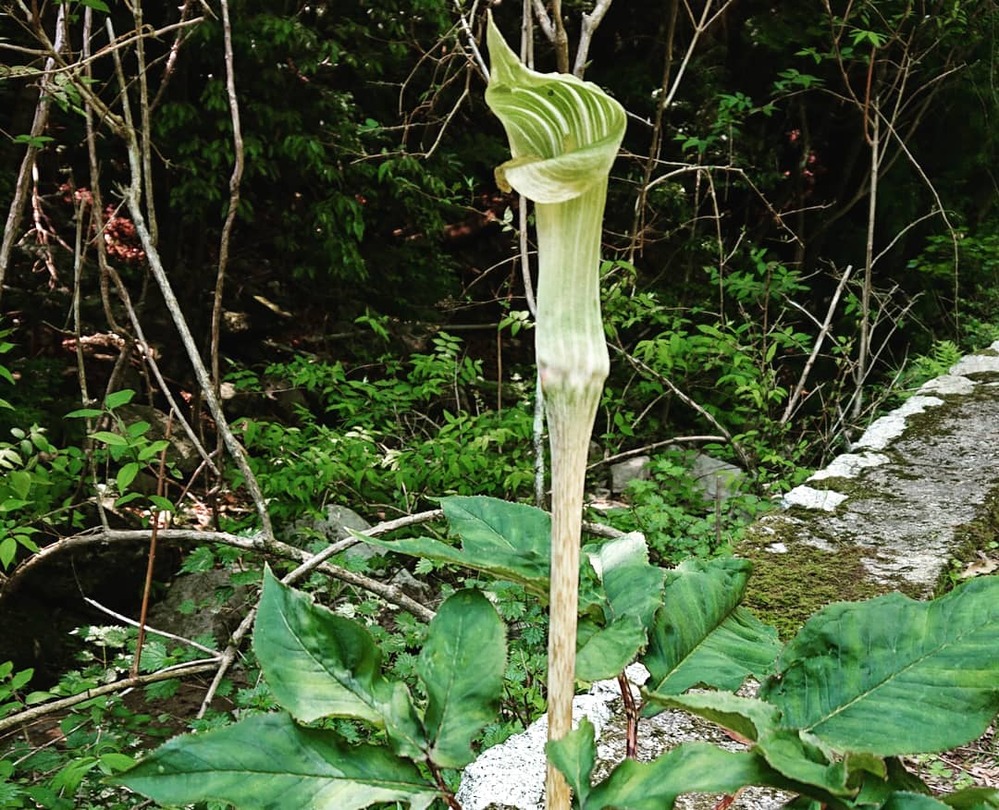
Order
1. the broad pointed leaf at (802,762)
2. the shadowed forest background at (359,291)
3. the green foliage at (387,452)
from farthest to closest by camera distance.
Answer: the green foliage at (387,452) < the shadowed forest background at (359,291) < the broad pointed leaf at (802,762)

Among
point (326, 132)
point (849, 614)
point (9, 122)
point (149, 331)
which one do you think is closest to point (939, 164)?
point (326, 132)

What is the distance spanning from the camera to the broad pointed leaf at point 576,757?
536 millimetres

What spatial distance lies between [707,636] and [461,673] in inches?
8.6

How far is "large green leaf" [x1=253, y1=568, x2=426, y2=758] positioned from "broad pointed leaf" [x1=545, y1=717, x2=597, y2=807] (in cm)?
11

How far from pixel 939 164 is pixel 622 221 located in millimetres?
3039

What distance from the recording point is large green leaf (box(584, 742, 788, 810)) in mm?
507

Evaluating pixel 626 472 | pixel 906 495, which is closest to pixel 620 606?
pixel 906 495

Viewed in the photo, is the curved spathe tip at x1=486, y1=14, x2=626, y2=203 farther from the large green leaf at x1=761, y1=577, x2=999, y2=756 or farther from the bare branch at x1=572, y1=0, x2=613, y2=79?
the bare branch at x1=572, y1=0, x2=613, y2=79

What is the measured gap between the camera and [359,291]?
584 cm

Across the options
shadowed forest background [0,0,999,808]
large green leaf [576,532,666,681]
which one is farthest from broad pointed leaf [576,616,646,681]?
shadowed forest background [0,0,999,808]

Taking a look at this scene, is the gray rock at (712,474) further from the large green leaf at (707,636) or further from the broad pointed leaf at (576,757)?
the broad pointed leaf at (576,757)

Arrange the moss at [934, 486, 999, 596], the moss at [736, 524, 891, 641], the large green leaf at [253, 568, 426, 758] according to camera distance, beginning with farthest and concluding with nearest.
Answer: the moss at [934, 486, 999, 596], the moss at [736, 524, 891, 641], the large green leaf at [253, 568, 426, 758]

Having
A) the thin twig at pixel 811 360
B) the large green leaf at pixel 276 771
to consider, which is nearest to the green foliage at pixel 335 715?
the large green leaf at pixel 276 771

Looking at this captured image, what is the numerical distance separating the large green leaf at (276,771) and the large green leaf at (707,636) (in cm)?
21
